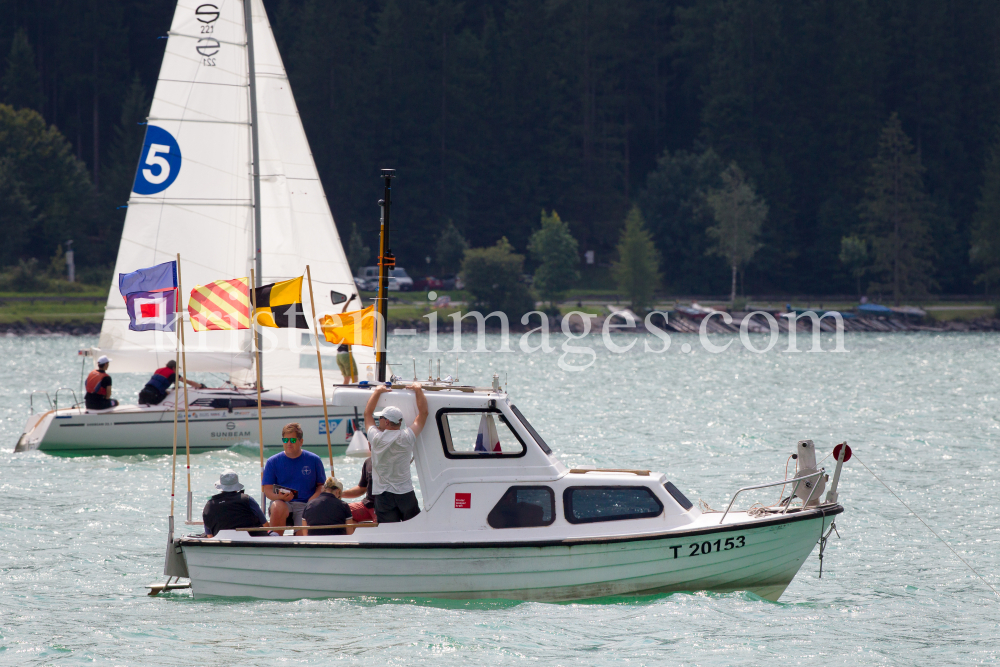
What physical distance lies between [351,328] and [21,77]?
112016mm

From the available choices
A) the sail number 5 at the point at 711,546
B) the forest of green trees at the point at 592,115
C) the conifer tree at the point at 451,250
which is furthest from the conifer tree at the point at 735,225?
the sail number 5 at the point at 711,546

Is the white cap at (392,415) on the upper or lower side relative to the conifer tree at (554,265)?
lower

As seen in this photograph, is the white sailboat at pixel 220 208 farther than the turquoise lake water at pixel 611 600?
Yes

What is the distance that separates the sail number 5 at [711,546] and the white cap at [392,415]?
3.46m

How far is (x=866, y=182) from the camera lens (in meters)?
116

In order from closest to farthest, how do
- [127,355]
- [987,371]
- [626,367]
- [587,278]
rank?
1. [127,355]
2. [987,371]
3. [626,367]
4. [587,278]

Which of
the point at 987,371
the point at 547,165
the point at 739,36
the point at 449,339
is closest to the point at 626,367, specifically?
the point at 987,371

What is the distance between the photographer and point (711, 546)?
13547mm

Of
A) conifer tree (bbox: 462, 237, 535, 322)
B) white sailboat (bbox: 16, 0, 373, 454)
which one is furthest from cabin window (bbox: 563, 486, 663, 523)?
conifer tree (bbox: 462, 237, 535, 322)

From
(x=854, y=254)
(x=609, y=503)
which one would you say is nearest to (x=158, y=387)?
(x=609, y=503)

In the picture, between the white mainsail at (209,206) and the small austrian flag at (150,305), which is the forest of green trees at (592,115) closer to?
the white mainsail at (209,206)

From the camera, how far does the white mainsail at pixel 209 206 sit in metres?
28.1

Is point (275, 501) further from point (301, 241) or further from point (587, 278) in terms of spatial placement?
point (587, 278)

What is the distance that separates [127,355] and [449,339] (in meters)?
63.7
